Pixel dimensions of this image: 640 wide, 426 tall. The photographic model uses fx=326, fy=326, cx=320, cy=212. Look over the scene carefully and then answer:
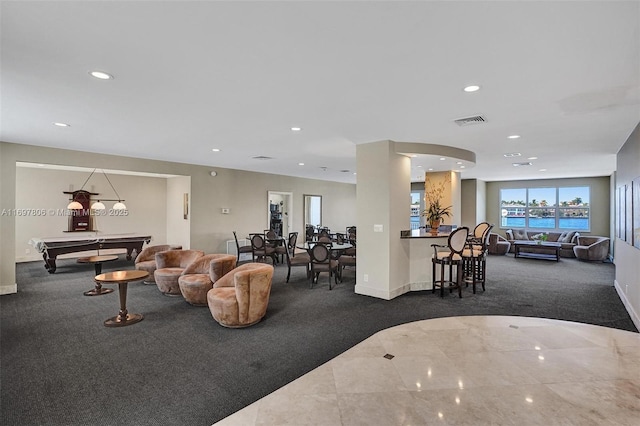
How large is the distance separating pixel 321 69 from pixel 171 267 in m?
4.83

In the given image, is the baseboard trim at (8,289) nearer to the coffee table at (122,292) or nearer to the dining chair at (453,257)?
the coffee table at (122,292)

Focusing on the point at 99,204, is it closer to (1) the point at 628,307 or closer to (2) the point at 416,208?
(1) the point at 628,307

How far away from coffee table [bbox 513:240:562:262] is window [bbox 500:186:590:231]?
1971 millimetres

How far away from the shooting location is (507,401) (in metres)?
1.57

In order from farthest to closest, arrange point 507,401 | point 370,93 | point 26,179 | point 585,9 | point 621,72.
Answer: point 26,179
point 370,93
point 621,72
point 585,9
point 507,401

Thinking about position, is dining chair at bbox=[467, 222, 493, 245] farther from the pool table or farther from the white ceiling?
the pool table

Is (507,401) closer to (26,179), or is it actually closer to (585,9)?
(585,9)

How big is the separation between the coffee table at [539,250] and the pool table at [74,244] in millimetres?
11073

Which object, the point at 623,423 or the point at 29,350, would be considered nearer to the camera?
the point at 623,423

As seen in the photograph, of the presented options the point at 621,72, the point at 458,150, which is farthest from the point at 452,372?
the point at 458,150

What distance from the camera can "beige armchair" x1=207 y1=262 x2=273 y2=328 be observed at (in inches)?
160

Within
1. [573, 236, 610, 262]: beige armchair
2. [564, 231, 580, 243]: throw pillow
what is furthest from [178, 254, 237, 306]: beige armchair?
[564, 231, 580, 243]: throw pillow

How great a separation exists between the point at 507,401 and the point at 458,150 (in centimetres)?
537

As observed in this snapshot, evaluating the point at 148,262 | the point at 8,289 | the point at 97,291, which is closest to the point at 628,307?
the point at 148,262
